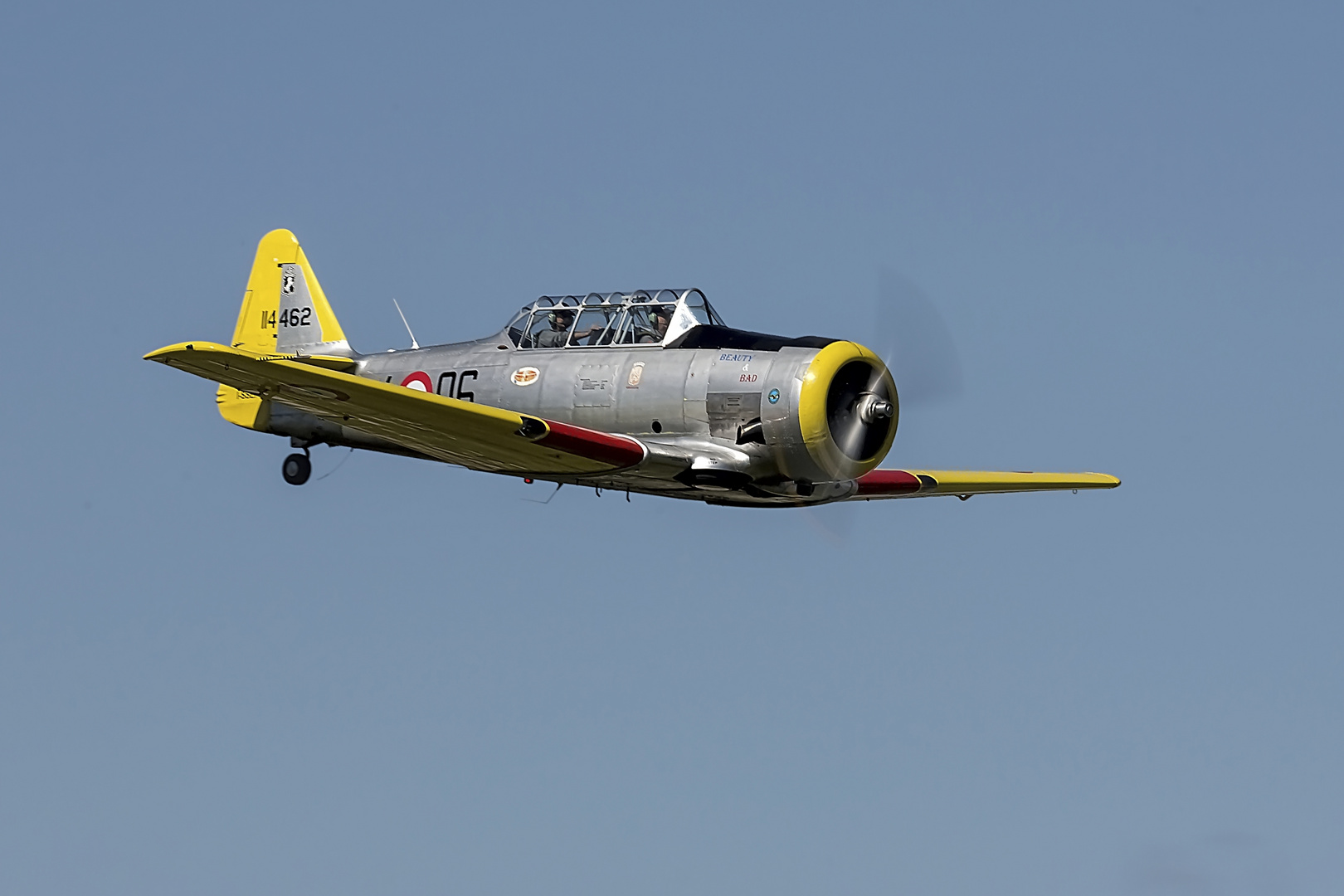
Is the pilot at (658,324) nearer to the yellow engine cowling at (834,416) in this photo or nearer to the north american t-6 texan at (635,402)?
the north american t-6 texan at (635,402)

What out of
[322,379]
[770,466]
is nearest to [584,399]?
[770,466]

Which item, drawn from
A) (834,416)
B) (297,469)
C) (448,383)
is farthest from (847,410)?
(297,469)

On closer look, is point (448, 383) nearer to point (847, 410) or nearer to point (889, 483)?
point (847, 410)

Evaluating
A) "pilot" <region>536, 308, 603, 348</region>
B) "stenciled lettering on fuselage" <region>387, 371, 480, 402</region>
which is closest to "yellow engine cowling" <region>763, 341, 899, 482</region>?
"pilot" <region>536, 308, 603, 348</region>

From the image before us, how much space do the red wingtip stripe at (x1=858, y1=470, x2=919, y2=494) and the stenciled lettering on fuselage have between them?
5119mm

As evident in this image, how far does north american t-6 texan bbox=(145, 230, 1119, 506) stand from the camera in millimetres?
19500

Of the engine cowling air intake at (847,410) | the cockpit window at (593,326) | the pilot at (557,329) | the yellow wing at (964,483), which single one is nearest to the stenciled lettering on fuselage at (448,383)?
the pilot at (557,329)

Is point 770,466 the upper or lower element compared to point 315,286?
lower

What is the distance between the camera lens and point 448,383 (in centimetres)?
2362

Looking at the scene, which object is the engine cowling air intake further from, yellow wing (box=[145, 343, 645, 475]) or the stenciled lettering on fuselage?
the stenciled lettering on fuselage

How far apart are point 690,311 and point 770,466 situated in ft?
→ 7.71

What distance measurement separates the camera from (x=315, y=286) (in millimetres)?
28047

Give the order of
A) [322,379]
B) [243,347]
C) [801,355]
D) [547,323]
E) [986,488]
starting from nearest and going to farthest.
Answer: [322,379], [801,355], [547,323], [986,488], [243,347]

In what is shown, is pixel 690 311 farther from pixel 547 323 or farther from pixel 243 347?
pixel 243 347
